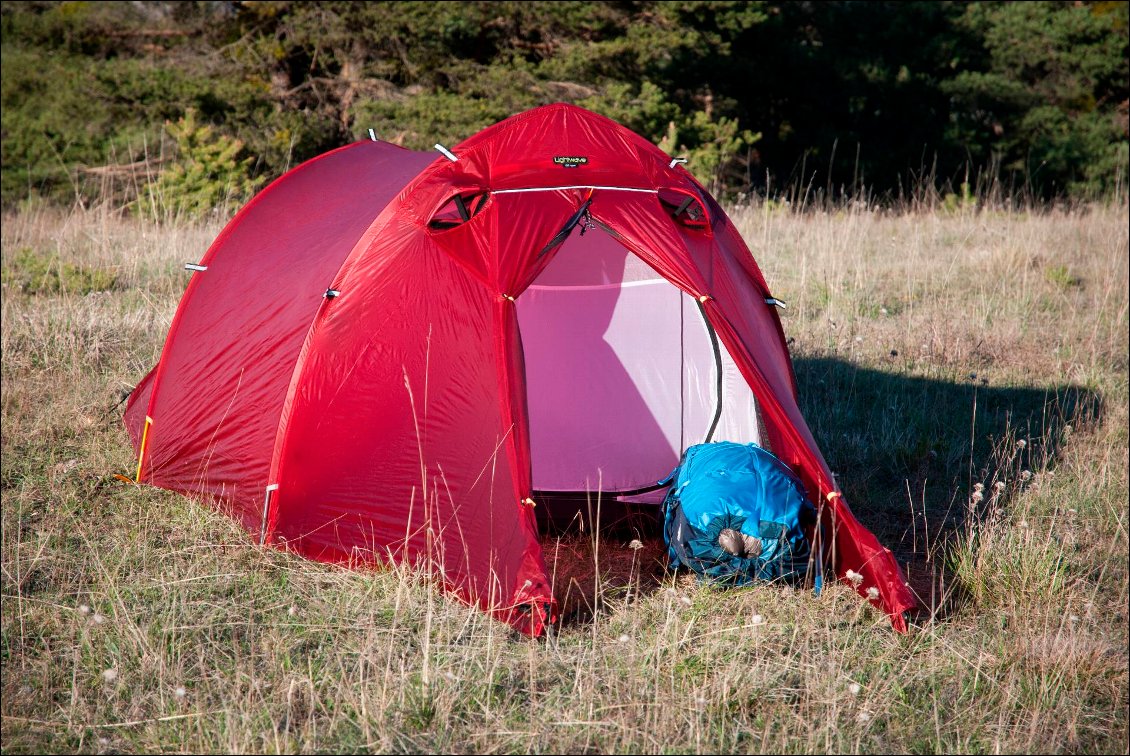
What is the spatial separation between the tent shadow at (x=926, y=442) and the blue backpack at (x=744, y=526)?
53 centimetres

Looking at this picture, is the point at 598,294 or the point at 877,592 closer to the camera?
the point at 877,592

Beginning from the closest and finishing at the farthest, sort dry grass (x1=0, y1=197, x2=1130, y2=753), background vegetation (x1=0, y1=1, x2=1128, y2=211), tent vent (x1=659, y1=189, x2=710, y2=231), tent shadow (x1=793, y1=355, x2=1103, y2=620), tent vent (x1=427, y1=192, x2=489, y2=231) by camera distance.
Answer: dry grass (x1=0, y1=197, x2=1130, y2=753) → tent vent (x1=427, y1=192, x2=489, y2=231) → tent vent (x1=659, y1=189, x2=710, y2=231) → tent shadow (x1=793, y1=355, x2=1103, y2=620) → background vegetation (x1=0, y1=1, x2=1128, y2=211)

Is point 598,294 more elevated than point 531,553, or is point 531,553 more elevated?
point 598,294

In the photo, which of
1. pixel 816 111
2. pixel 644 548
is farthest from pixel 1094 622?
pixel 816 111

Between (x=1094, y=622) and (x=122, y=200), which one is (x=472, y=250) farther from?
(x=122, y=200)

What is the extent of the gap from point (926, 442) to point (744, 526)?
1.91m

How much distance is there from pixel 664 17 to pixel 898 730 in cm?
1156

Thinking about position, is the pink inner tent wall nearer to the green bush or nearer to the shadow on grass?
the shadow on grass

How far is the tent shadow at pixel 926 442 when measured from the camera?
4305 mm

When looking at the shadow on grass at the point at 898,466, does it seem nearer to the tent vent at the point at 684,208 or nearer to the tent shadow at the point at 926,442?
the tent shadow at the point at 926,442

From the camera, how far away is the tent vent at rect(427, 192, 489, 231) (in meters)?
3.67

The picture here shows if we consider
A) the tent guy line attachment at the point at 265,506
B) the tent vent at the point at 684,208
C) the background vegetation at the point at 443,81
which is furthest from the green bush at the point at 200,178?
the tent vent at the point at 684,208

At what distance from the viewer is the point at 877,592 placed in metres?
3.35

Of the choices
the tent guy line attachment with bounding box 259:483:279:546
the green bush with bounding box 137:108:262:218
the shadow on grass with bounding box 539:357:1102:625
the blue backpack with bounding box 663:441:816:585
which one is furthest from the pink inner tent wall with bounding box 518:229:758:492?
the green bush with bounding box 137:108:262:218
